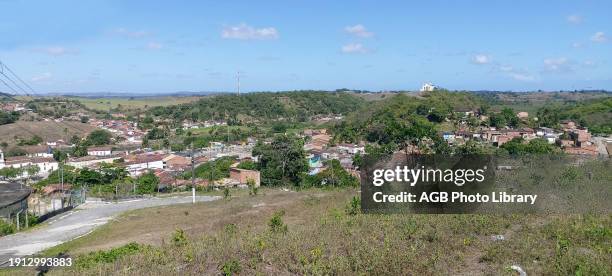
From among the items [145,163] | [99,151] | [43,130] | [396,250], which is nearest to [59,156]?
[99,151]

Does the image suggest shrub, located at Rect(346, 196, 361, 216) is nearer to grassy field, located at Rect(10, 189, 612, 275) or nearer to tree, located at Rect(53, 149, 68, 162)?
grassy field, located at Rect(10, 189, 612, 275)

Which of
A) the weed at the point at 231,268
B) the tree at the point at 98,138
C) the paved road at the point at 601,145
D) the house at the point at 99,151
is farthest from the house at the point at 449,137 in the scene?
the tree at the point at 98,138

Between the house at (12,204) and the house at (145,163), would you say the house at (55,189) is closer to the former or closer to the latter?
the house at (12,204)

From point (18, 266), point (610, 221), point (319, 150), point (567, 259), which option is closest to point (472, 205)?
point (610, 221)

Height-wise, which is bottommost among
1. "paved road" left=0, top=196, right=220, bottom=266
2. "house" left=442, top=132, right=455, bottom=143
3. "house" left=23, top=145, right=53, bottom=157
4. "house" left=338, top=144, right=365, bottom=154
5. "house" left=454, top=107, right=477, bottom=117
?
"house" left=23, top=145, right=53, bottom=157

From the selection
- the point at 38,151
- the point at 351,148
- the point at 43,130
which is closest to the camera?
the point at 351,148

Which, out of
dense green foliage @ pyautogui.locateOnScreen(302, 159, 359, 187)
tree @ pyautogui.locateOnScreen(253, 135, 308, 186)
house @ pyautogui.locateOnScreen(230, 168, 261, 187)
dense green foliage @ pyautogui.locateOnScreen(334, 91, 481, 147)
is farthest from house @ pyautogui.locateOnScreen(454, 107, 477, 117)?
house @ pyautogui.locateOnScreen(230, 168, 261, 187)

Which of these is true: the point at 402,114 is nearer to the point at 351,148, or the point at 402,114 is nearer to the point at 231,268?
the point at 351,148
